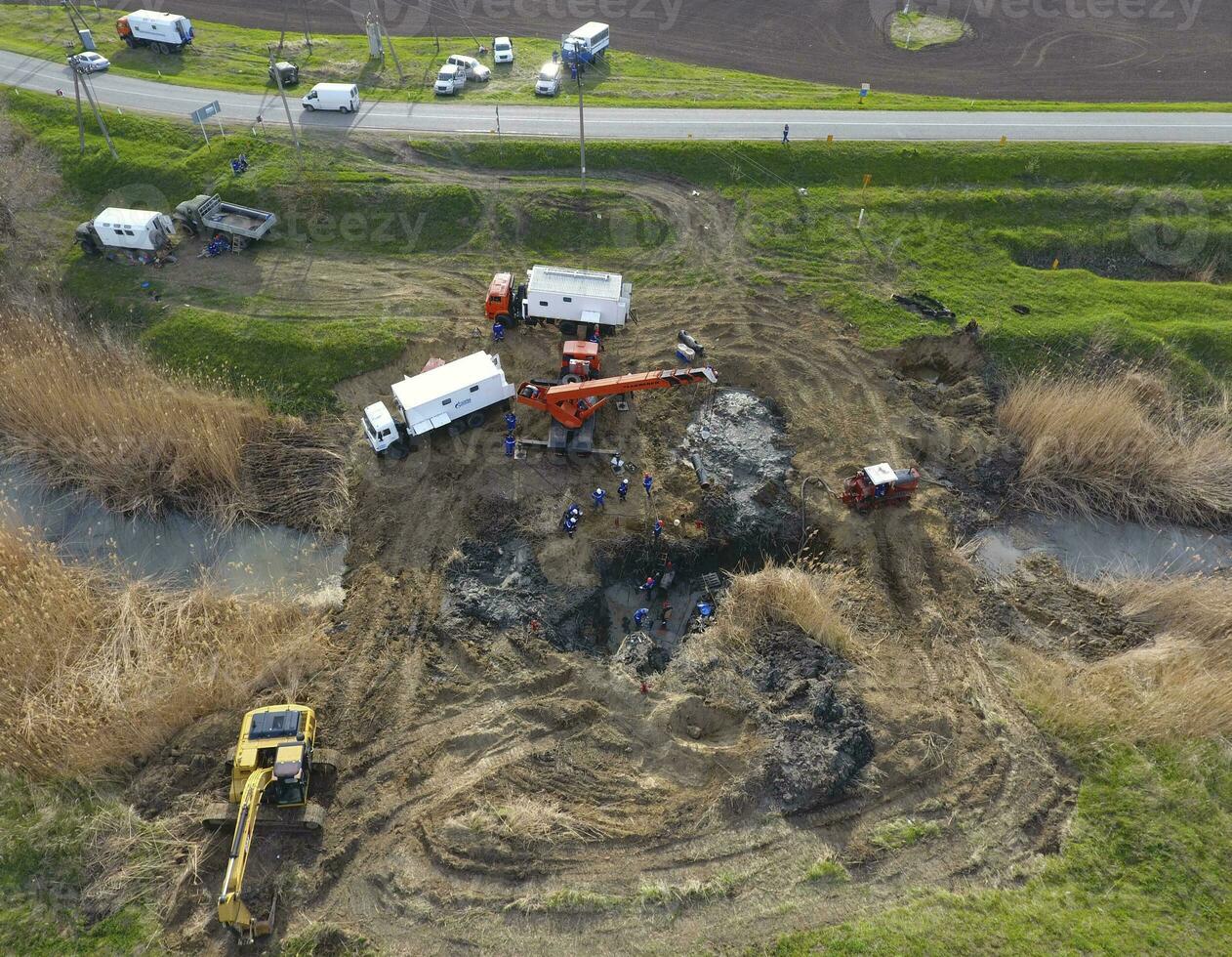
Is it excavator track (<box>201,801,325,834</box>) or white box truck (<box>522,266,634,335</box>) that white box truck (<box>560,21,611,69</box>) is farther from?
excavator track (<box>201,801,325,834</box>)

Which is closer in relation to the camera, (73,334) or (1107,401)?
(1107,401)

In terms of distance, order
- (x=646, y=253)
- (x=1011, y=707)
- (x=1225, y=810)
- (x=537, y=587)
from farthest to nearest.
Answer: (x=646, y=253) < (x=537, y=587) < (x=1011, y=707) < (x=1225, y=810)

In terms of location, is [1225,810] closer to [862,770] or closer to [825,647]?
[862,770]

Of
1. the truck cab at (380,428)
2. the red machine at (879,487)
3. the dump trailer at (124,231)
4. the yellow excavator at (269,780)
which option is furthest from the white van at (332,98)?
the red machine at (879,487)

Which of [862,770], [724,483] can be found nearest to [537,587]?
[724,483]

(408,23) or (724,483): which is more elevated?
(408,23)

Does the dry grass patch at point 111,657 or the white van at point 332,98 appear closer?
the dry grass patch at point 111,657

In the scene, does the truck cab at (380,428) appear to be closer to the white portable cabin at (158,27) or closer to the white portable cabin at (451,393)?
the white portable cabin at (451,393)
